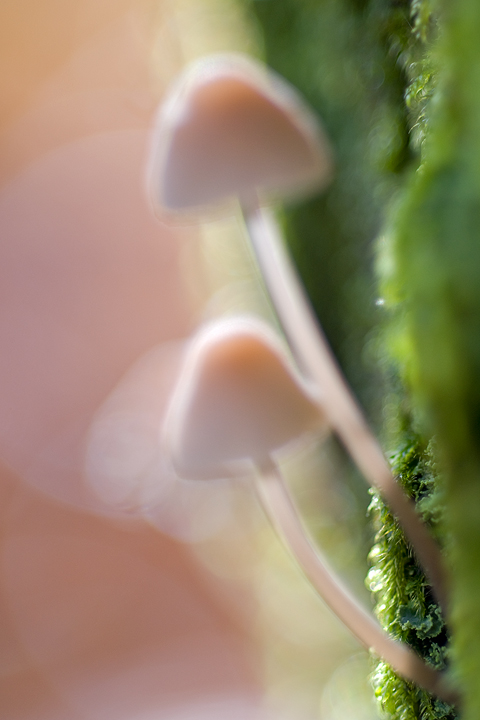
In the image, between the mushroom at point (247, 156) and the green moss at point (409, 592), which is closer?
the green moss at point (409, 592)

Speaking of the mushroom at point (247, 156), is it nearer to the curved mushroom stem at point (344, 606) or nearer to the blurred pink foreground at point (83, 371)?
the curved mushroom stem at point (344, 606)

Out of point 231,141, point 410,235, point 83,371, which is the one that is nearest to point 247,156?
point 231,141

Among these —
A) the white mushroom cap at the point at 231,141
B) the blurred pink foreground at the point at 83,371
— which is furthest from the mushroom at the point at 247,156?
the blurred pink foreground at the point at 83,371

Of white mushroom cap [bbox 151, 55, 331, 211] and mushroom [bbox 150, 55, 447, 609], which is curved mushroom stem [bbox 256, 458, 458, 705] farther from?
white mushroom cap [bbox 151, 55, 331, 211]

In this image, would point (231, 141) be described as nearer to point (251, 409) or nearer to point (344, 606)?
point (251, 409)

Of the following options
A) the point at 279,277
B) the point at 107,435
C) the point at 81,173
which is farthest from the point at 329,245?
the point at 81,173

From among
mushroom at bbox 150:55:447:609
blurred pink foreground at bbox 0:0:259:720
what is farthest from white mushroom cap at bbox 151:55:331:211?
blurred pink foreground at bbox 0:0:259:720
